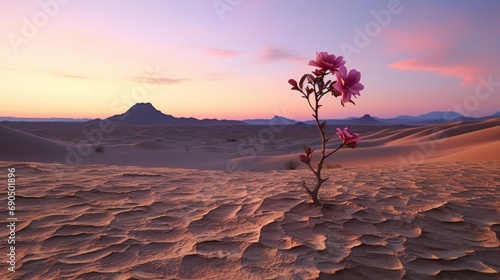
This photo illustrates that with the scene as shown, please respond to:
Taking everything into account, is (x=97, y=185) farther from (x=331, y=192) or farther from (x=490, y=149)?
(x=490, y=149)

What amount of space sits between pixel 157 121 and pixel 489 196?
355 ft

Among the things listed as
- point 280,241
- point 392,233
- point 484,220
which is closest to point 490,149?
point 484,220

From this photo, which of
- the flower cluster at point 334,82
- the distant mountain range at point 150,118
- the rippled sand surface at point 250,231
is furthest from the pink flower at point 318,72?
the distant mountain range at point 150,118

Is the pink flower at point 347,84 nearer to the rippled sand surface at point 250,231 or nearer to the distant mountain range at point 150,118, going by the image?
the rippled sand surface at point 250,231

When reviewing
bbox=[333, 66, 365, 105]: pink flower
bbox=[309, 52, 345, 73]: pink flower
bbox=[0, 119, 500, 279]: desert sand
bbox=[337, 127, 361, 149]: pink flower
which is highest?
bbox=[309, 52, 345, 73]: pink flower

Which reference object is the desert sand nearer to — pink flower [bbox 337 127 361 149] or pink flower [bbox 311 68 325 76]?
pink flower [bbox 337 127 361 149]

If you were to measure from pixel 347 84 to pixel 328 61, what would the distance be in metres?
0.25

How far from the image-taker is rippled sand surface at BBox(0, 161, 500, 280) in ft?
5.77

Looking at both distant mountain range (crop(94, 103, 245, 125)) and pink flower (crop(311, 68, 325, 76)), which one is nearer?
pink flower (crop(311, 68, 325, 76))

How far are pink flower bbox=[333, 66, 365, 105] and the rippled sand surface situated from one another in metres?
1.04

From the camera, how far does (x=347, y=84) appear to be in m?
2.32

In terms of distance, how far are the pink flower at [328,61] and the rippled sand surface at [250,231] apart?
1.25 metres

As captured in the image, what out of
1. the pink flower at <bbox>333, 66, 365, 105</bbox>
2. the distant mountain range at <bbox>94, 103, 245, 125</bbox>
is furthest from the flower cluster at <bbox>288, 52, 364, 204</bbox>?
the distant mountain range at <bbox>94, 103, 245, 125</bbox>

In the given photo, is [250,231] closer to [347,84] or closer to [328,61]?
[347,84]
